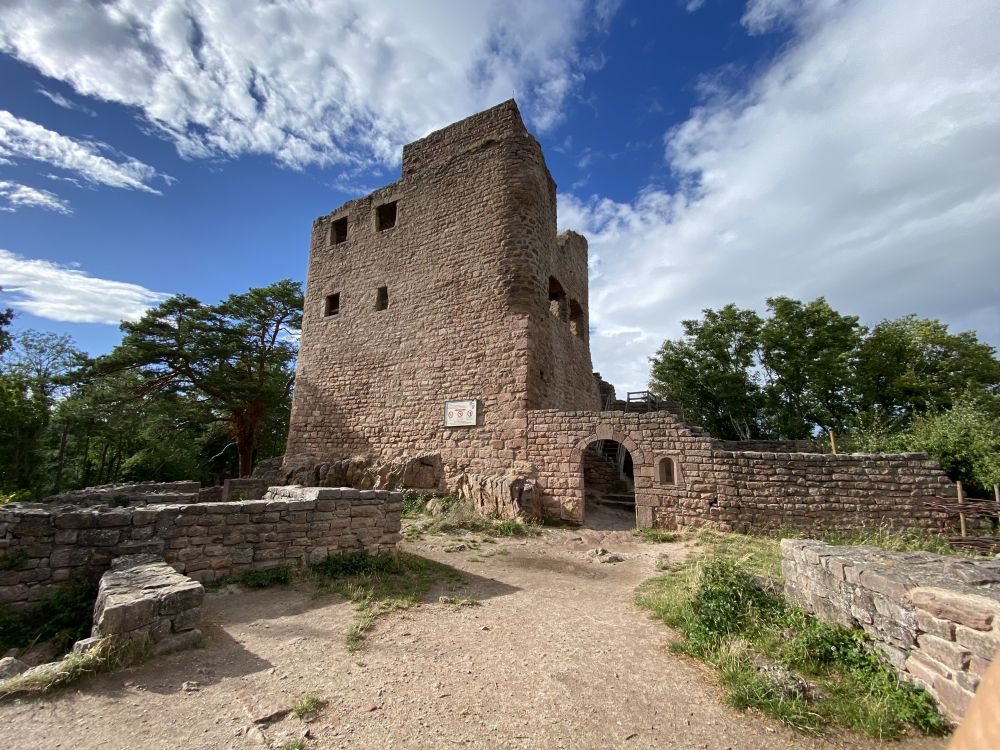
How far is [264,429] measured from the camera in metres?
24.3

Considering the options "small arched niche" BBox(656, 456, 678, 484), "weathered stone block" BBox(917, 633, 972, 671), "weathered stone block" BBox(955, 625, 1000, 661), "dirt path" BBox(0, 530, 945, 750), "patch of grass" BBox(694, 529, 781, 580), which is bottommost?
"dirt path" BBox(0, 530, 945, 750)

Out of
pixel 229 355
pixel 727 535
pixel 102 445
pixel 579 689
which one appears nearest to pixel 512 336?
pixel 727 535

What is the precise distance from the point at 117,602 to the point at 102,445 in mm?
24317

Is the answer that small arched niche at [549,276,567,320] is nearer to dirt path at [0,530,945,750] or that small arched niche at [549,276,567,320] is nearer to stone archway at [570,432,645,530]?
stone archway at [570,432,645,530]

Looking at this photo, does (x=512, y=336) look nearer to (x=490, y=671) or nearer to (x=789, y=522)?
(x=789, y=522)

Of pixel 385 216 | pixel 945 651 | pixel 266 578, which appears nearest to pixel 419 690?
pixel 266 578

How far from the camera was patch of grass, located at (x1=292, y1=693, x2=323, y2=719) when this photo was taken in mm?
3283

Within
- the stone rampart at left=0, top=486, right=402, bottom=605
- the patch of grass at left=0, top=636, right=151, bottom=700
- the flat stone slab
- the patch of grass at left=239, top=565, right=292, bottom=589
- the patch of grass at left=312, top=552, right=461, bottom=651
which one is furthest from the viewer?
the patch of grass at left=239, top=565, right=292, bottom=589

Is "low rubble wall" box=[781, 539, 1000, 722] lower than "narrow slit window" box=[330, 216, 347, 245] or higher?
lower

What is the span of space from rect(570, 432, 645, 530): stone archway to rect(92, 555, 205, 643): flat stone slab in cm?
760

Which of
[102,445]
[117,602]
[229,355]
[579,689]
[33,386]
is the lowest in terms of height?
[579,689]

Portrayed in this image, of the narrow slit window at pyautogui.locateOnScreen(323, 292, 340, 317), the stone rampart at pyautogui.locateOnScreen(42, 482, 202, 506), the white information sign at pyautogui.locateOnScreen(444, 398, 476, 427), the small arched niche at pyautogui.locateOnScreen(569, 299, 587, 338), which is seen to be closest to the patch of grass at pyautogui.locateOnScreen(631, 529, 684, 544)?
the white information sign at pyautogui.locateOnScreen(444, 398, 476, 427)

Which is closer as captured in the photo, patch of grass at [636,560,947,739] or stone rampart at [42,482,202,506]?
patch of grass at [636,560,947,739]

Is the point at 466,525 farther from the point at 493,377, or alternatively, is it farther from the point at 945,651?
the point at 945,651
